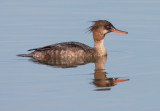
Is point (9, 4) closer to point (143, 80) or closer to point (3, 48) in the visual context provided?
point (3, 48)

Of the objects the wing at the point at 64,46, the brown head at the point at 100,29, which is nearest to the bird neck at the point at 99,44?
the brown head at the point at 100,29

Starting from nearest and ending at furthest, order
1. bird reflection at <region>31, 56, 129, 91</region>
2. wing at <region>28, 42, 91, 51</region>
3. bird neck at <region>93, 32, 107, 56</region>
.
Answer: bird reflection at <region>31, 56, 129, 91</region> < wing at <region>28, 42, 91, 51</region> < bird neck at <region>93, 32, 107, 56</region>

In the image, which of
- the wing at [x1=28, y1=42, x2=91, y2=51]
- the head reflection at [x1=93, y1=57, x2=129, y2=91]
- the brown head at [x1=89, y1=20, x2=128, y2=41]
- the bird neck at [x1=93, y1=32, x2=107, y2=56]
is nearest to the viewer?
the head reflection at [x1=93, y1=57, x2=129, y2=91]

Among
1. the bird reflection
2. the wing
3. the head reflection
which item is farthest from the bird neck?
the head reflection

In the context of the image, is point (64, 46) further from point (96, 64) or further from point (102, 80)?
point (102, 80)

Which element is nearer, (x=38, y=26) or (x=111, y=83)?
(x=111, y=83)

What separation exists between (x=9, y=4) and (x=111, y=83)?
33.5 feet

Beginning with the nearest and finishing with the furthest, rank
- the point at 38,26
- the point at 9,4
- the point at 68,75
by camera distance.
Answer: the point at 68,75
the point at 38,26
the point at 9,4

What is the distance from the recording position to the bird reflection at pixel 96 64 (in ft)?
47.4

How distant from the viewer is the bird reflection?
1445 centimetres

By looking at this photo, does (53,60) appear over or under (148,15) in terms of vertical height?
under

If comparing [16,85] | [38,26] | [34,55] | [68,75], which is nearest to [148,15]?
[38,26]

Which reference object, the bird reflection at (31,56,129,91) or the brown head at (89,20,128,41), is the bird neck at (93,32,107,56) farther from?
the bird reflection at (31,56,129,91)

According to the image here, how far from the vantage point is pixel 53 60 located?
17.6 m
